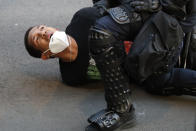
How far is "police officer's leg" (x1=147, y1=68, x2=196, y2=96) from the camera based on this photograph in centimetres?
327

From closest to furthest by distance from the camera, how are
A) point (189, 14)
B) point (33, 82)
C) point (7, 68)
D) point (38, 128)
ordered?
1. point (189, 14)
2. point (38, 128)
3. point (33, 82)
4. point (7, 68)

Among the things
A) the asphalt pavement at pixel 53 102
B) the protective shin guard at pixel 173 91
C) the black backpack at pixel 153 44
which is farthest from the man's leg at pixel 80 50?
the black backpack at pixel 153 44

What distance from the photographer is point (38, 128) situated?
10.4 feet

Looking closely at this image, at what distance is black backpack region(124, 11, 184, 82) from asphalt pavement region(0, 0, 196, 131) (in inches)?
22.6

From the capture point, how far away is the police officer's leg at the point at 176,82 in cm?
327

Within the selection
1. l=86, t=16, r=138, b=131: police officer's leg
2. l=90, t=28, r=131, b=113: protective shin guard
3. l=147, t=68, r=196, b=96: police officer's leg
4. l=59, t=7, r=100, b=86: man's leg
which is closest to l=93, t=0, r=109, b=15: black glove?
l=59, t=7, r=100, b=86: man's leg

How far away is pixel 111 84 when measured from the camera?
9.33 ft

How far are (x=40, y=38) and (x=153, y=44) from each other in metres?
1.26

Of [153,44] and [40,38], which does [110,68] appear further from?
[40,38]

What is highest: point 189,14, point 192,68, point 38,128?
point 189,14

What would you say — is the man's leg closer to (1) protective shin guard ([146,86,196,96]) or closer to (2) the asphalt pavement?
(2) the asphalt pavement

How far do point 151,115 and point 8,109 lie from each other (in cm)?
121

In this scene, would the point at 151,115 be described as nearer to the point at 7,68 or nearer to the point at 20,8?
the point at 7,68

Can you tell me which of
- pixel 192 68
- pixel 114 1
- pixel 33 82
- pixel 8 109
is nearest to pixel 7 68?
pixel 33 82
